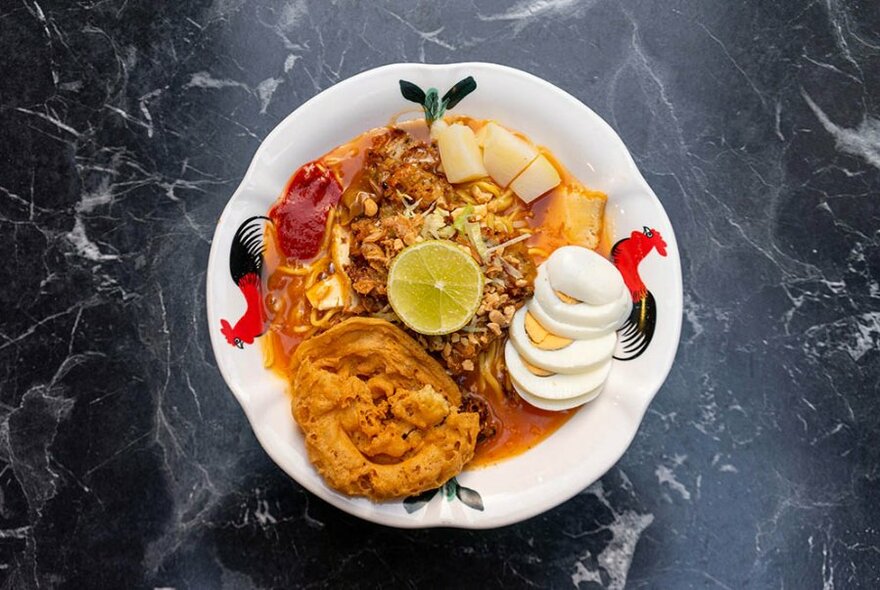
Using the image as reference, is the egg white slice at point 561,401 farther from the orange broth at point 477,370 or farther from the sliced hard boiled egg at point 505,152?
the sliced hard boiled egg at point 505,152

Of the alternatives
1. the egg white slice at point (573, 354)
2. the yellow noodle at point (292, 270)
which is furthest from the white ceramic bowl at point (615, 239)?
the yellow noodle at point (292, 270)

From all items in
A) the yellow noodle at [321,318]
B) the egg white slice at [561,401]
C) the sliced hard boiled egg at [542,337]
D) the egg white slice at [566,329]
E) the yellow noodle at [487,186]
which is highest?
the yellow noodle at [487,186]

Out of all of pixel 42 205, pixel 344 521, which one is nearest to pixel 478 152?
pixel 344 521

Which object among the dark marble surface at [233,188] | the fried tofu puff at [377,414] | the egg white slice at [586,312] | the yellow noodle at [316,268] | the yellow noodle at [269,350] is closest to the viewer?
the fried tofu puff at [377,414]

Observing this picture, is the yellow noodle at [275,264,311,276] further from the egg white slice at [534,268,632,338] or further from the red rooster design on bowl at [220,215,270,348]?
the egg white slice at [534,268,632,338]

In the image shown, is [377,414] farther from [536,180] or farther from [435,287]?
[536,180]

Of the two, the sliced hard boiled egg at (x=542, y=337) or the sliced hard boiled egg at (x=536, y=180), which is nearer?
the sliced hard boiled egg at (x=542, y=337)
